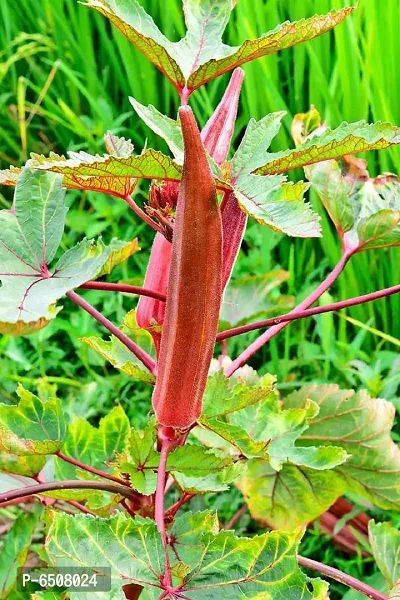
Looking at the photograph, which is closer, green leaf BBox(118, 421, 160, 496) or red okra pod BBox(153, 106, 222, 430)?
red okra pod BBox(153, 106, 222, 430)

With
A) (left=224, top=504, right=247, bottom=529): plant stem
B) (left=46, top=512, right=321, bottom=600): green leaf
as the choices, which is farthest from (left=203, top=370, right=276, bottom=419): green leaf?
(left=224, top=504, right=247, bottom=529): plant stem

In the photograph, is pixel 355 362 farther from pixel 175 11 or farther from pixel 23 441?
pixel 175 11

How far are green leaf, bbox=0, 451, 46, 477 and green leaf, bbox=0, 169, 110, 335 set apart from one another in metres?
0.21

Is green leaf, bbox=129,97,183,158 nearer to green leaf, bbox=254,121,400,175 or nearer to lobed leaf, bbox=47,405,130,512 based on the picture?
green leaf, bbox=254,121,400,175

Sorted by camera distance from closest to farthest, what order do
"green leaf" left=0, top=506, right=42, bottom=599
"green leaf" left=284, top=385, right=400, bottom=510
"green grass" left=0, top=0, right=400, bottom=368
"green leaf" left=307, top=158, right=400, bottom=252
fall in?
"green leaf" left=307, top=158, right=400, bottom=252 → "green leaf" left=0, top=506, right=42, bottom=599 → "green leaf" left=284, top=385, right=400, bottom=510 → "green grass" left=0, top=0, right=400, bottom=368

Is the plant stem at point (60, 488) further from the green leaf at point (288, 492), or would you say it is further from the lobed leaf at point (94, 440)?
the green leaf at point (288, 492)

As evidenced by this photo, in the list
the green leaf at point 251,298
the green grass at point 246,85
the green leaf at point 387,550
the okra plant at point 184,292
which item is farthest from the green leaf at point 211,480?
the green grass at point 246,85

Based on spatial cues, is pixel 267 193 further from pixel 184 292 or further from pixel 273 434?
pixel 273 434

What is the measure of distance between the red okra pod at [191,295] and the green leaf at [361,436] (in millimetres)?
375

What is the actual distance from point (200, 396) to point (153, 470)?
4.1 inches

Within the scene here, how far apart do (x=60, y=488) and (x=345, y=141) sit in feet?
1.32

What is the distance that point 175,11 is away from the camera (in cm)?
148

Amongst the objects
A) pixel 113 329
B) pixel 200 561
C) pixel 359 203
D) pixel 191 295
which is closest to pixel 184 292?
pixel 191 295

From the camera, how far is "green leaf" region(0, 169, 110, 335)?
21.2 inches
